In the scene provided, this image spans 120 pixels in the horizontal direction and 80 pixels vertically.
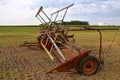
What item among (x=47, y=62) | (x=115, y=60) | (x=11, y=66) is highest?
(x=11, y=66)

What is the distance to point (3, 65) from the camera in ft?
35.1

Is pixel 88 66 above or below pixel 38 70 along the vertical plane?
above

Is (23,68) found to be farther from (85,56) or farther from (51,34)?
(51,34)

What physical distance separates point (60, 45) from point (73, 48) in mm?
2552

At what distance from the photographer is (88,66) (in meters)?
8.88

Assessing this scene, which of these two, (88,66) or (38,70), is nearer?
(88,66)

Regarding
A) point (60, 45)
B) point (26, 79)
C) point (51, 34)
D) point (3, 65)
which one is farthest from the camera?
point (51, 34)

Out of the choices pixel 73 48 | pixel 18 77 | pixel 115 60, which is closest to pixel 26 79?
pixel 18 77

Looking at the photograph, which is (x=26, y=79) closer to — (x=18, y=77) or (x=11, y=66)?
(x=18, y=77)

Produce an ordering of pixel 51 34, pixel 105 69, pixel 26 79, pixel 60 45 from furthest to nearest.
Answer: pixel 51 34 < pixel 60 45 < pixel 105 69 < pixel 26 79

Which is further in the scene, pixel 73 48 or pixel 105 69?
pixel 73 48

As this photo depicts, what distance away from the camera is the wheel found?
28.6 ft

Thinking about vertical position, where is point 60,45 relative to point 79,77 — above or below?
below

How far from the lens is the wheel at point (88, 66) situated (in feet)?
28.6
